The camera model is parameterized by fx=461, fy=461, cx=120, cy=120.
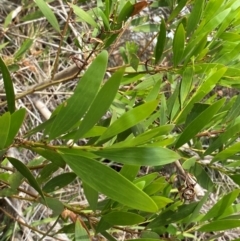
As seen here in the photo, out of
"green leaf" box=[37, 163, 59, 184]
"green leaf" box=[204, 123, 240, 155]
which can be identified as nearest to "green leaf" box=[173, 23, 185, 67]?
"green leaf" box=[204, 123, 240, 155]

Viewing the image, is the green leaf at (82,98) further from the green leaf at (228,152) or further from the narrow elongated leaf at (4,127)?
the green leaf at (228,152)

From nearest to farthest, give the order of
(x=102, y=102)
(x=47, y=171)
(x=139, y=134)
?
(x=102, y=102) → (x=139, y=134) → (x=47, y=171)

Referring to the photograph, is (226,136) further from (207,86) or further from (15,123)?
(15,123)

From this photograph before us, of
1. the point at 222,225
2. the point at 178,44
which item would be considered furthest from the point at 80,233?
the point at 178,44

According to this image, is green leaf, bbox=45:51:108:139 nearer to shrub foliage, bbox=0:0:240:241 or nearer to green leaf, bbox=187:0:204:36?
shrub foliage, bbox=0:0:240:241

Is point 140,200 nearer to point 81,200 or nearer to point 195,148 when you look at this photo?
point 195,148

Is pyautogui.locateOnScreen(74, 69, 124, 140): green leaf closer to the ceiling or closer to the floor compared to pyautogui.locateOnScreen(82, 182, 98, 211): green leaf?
closer to the ceiling
